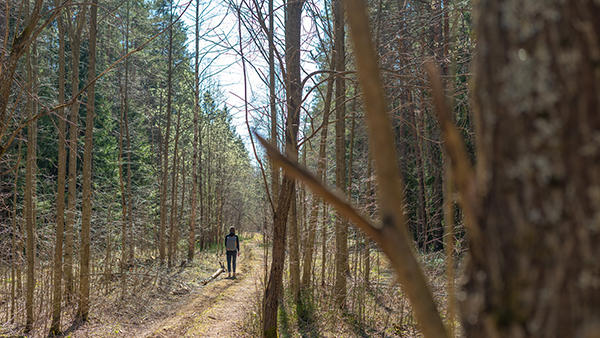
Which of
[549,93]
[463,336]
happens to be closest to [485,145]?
[549,93]

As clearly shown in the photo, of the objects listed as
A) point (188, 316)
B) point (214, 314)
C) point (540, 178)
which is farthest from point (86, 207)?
point (540, 178)

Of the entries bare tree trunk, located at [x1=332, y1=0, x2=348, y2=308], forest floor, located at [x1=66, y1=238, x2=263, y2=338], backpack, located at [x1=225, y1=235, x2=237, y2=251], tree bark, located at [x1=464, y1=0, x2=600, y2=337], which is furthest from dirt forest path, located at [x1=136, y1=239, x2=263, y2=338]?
tree bark, located at [x1=464, y1=0, x2=600, y2=337]

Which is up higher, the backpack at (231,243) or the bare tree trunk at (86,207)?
the bare tree trunk at (86,207)

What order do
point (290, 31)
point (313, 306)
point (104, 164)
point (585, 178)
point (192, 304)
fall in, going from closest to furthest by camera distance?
point (585, 178), point (290, 31), point (313, 306), point (192, 304), point (104, 164)

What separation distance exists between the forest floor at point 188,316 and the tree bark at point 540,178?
15.6 ft

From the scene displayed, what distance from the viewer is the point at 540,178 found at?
1.20 ft

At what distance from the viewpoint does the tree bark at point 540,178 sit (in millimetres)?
349

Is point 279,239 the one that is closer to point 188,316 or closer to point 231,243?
point 188,316

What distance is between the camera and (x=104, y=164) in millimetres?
15445

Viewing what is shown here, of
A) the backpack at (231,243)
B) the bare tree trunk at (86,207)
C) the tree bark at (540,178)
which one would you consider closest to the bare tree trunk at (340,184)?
the bare tree trunk at (86,207)

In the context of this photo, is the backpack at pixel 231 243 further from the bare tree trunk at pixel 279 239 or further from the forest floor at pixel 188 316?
the bare tree trunk at pixel 279 239

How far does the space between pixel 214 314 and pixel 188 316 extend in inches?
21.1

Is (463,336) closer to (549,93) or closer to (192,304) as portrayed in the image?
(549,93)

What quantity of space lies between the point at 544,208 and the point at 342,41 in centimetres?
750
